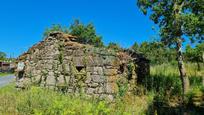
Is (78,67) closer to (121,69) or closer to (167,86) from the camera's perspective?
(121,69)

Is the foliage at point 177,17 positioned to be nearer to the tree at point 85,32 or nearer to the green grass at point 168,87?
the green grass at point 168,87

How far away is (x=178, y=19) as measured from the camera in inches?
520

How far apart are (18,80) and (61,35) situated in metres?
3.47

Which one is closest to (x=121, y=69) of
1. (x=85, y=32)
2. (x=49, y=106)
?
(x=49, y=106)

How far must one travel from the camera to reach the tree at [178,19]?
43.0 ft

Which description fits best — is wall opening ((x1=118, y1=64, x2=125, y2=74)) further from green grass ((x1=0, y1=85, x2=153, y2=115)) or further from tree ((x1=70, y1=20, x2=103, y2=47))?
tree ((x1=70, y1=20, x2=103, y2=47))

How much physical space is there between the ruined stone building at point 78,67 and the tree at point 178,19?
204cm

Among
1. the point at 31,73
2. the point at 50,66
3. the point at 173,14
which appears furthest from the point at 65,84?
the point at 173,14

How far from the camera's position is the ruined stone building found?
14.2m

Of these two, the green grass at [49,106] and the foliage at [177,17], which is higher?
the foliage at [177,17]

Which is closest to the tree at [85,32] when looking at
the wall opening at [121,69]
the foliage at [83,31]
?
the foliage at [83,31]

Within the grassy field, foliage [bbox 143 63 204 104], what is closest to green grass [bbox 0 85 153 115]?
the grassy field

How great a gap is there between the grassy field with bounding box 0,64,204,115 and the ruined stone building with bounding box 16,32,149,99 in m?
0.79

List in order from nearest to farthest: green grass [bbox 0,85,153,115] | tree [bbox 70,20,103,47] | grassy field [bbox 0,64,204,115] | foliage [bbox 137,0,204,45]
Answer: green grass [bbox 0,85,153,115]
grassy field [bbox 0,64,204,115]
foliage [bbox 137,0,204,45]
tree [bbox 70,20,103,47]
